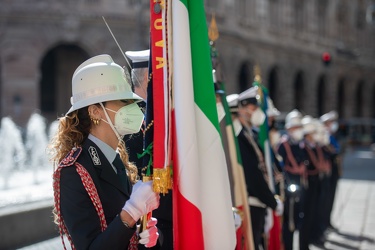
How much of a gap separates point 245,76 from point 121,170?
30.2 metres

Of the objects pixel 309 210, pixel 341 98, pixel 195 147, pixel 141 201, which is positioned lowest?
pixel 309 210

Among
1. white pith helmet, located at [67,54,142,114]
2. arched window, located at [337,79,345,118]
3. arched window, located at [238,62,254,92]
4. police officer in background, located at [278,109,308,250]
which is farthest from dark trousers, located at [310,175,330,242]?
arched window, located at [337,79,345,118]

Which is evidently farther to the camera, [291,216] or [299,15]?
[299,15]

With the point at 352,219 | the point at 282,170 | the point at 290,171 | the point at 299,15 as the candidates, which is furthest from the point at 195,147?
the point at 299,15

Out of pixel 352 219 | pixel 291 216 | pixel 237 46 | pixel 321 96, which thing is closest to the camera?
pixel 291 216

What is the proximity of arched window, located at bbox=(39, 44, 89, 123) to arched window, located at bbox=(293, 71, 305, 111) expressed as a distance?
17.1 metres

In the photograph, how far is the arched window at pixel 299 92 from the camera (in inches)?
1570

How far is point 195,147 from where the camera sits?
3104 mm

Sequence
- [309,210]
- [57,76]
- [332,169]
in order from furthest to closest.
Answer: [57,76], [332,169], [309,210]

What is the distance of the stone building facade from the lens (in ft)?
78.3

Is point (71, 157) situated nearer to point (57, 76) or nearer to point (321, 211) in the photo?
point (321, 211)

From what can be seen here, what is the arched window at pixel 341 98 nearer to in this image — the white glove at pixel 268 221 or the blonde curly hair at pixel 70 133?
the white glove at pixel 268 221

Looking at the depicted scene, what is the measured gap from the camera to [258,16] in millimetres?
33656

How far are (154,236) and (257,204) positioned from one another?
3191 millimetres
